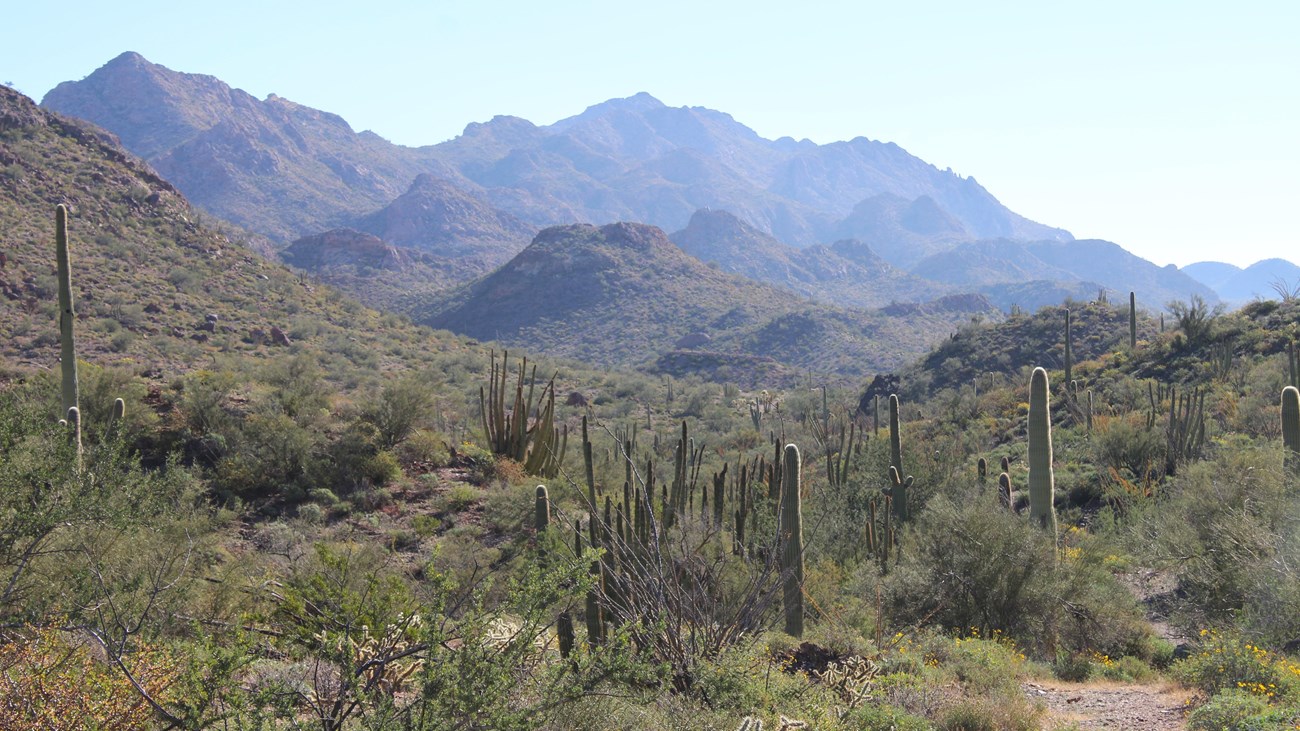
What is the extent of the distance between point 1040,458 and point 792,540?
5.56 meters

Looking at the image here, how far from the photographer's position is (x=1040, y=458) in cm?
1367

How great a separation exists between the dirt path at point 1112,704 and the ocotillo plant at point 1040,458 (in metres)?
4.16

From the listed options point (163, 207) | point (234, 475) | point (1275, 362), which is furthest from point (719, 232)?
point (234, 475)

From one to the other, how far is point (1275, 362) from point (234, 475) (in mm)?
26626

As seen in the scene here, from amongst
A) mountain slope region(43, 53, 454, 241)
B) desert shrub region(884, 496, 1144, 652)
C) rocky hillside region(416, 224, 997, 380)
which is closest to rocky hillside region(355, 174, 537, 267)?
mountain slope region(43, 53, 454, 241)

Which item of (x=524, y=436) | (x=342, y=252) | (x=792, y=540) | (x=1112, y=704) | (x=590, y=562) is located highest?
(x=342, y=252)

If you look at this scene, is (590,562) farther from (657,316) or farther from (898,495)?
(657,316)

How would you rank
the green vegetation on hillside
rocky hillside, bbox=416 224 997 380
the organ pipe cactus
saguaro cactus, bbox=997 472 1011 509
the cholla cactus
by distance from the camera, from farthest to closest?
→ rocky hillside, bbox=416 224 997 380 < the organ pipe cactus < saguaro cactus, bbox=997 472 1011 509 < the cholla cactus < the green vegetation on hillside

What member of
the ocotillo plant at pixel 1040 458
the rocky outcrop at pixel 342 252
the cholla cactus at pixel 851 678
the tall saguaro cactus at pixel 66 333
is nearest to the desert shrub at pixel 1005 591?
the ocotillo plant at pixel 1040 458

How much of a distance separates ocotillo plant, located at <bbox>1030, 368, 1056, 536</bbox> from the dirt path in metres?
4.16

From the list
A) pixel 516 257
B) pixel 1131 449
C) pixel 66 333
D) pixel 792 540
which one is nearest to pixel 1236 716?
pixel 792 540

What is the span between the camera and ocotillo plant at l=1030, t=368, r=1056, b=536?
13.4m

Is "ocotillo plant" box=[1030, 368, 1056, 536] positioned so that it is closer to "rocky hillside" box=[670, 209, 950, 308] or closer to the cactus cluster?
the cactus cluster

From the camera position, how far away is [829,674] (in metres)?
7.66
